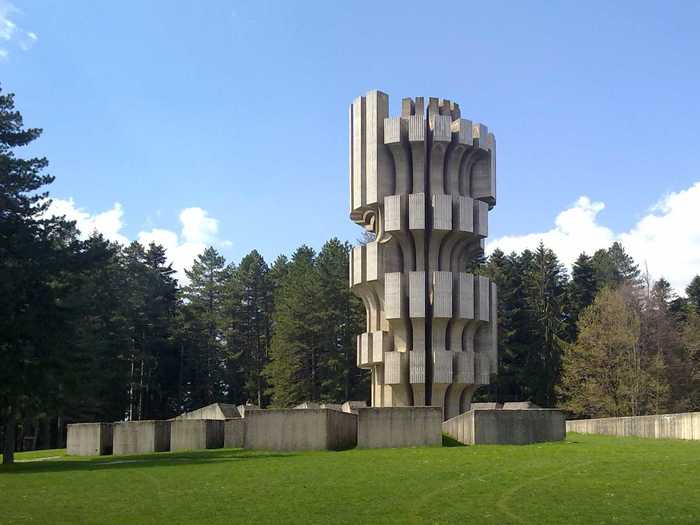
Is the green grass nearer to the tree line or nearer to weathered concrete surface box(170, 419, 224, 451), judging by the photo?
weathered concrete surface box(170, 419, 224, 451)

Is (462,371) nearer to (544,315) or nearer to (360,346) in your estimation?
(360,346)

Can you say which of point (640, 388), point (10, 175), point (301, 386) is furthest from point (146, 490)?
point (301, 386)

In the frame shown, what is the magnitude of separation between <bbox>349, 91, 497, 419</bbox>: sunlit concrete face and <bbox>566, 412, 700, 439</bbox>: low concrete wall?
765 cm

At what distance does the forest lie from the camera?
5459cm

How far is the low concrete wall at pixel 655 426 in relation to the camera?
28.4 meters

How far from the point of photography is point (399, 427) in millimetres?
28031

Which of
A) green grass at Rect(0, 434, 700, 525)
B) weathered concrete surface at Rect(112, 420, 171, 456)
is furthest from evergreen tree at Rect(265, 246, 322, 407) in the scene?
green grass at Rect(0, 434, 700, 525)

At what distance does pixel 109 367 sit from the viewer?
206 feet

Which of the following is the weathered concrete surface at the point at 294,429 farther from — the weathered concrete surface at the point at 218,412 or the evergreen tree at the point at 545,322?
the evergreen tree at the point at 545,322

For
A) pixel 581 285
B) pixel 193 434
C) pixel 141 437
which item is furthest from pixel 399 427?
pixel 581 285

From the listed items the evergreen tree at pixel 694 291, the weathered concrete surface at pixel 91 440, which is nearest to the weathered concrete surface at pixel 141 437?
the weathered concrete surface at pixel 91 440

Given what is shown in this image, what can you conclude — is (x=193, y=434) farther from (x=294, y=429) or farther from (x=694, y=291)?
(x=694, y=291)

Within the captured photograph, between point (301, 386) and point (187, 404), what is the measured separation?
49.5 ft

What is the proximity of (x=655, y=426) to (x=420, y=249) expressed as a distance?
16.2m
